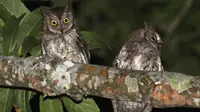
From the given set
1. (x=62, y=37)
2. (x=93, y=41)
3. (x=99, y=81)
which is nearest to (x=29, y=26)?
(x=93, y=41)

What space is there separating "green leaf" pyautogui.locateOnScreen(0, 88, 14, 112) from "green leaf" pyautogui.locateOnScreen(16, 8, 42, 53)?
0.38 meters

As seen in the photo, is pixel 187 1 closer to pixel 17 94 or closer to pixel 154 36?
pixel 154 36

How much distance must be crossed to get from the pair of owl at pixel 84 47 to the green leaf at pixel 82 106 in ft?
3.71

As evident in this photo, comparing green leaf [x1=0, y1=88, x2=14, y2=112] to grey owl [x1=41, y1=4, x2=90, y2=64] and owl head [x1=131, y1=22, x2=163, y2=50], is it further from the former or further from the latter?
owl head [x1=131, y1=22, x2=163, y2=50]

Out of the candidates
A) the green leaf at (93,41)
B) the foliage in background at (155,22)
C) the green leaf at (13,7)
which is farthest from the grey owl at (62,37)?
the foliage in background at (155,22)

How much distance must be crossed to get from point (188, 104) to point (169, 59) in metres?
6.03

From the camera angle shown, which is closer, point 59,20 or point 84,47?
point 84,47

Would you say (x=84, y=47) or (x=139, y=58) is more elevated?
(x=84, y=47)

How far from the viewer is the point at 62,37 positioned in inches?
214

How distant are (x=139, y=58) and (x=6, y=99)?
1.64 meters

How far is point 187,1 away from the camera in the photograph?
890 cm

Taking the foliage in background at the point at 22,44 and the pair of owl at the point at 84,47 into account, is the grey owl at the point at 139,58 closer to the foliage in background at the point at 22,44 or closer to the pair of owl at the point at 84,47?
the pair of owl at the point at 84,47

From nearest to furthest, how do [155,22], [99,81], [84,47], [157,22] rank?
1. [99,81]
2. [84,47]
3. [157,22]
4. [155,22]

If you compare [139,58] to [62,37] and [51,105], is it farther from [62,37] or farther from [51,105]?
[51,105]
